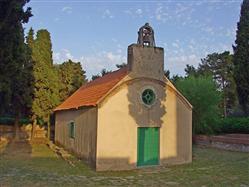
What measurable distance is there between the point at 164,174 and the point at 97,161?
355cm

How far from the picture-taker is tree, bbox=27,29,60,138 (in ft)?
119

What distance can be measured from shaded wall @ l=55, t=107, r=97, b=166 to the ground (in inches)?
27.8

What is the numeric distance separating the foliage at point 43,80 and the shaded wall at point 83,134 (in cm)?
864

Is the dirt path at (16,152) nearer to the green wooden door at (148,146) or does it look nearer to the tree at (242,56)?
the green wooden door at (148,146)

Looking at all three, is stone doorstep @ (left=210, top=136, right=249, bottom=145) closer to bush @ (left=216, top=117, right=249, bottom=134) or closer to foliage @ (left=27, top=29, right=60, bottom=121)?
bush @ (left=216, top=117, right=249, bottom=134)

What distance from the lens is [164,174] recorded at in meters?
17.3

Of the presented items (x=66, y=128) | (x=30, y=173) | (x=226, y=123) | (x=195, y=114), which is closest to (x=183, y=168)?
(x=30, y=173)

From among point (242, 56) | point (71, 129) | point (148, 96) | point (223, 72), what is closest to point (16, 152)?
point (71, 129)

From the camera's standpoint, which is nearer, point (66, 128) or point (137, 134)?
point (137, 134)

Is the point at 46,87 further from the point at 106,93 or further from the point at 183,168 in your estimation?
the point at 183,168

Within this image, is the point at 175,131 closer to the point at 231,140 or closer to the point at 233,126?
the point at 231,140

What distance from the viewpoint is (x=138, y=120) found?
1992cm

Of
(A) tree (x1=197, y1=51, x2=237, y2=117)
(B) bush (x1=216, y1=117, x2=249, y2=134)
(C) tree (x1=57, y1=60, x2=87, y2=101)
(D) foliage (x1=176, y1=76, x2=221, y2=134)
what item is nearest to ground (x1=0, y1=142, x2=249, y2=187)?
(D) foliage (x1=176, y1=76, x2=221, y2=134)

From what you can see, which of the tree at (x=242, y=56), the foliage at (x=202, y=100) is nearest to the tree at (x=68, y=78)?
the foliage at (x=202, y=100)
